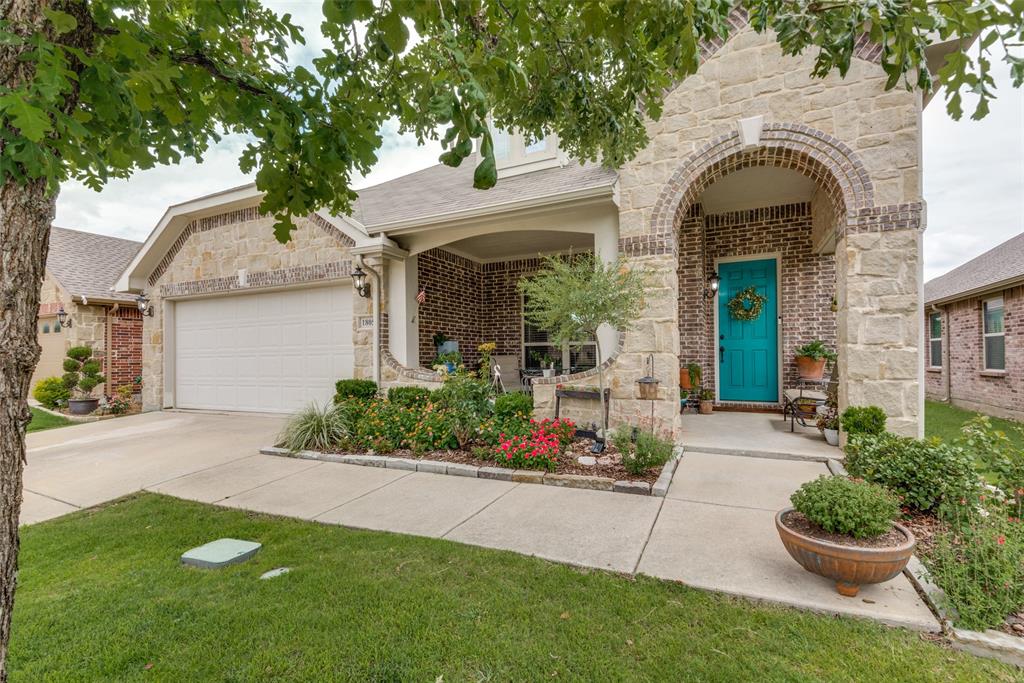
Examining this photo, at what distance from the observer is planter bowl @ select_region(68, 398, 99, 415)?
9836 mm

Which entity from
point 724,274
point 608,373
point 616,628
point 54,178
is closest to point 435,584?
Answer: point 616,628

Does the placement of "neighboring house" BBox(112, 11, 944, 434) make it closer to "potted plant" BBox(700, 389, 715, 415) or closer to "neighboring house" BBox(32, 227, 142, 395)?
"potted plant" BBox(700, 389, 715, 415)

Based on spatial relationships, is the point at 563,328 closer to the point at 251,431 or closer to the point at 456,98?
the point at 456,98

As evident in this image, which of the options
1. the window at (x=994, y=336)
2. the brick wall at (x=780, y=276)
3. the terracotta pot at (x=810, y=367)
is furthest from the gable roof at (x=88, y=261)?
the window at (x=994, y=336)

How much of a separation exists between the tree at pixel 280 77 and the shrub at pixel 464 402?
149 inches

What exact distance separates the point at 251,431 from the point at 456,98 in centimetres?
753

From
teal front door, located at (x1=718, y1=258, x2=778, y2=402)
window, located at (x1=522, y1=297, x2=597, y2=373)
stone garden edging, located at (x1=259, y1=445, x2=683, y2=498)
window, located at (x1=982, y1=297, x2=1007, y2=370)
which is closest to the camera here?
stone garden edging, located at (x1=259, y1=445, x2=683, y2=498)

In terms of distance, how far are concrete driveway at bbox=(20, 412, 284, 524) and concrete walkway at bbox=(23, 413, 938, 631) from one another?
31 millimetres

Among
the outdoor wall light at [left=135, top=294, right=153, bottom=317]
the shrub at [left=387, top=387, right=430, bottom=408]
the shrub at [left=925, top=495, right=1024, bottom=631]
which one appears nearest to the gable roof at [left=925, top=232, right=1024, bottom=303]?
the shrub at [left=925, top=495, right=1024, bottom=631]

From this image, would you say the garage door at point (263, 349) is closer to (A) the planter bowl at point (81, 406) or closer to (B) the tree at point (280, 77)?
(A) the planter bowl at point (81, 406)

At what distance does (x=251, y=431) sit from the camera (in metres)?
7.32

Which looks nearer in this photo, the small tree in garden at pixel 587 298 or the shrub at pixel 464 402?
the small tree in garden at pixel 587 298

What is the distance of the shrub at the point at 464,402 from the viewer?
5.62m

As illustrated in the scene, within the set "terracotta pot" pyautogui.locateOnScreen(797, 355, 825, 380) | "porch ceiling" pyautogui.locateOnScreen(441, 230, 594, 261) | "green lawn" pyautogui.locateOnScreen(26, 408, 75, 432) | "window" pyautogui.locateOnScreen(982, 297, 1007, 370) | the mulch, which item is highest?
"porch ceiling" pyautogui.locateOnScreen(441, 230, 594, 261)
